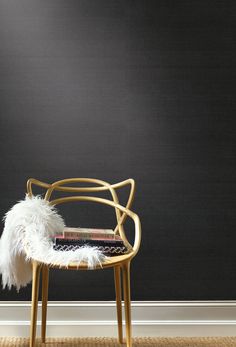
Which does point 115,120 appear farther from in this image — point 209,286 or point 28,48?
point 209,286

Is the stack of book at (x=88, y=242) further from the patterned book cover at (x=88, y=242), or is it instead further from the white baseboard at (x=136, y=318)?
the white baseboard at (x=136, y=318)

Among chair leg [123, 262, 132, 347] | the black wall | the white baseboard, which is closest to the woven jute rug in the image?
the white baseboard

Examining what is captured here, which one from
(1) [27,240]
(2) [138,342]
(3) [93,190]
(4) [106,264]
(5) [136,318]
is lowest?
(2) [138,342]

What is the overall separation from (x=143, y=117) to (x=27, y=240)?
95 centimetres

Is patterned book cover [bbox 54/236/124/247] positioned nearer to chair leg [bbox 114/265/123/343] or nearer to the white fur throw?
the white fur throw

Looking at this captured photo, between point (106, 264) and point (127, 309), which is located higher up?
point (106, 264)

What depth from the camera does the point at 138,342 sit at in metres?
2.62

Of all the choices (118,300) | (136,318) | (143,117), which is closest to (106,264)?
(118,300)

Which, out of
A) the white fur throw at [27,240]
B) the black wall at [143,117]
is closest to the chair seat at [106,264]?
the white fur throw at [27,240]

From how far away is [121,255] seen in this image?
2152mm

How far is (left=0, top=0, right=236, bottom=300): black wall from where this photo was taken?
106 inches

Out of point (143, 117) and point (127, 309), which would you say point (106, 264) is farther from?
point (143, 117)

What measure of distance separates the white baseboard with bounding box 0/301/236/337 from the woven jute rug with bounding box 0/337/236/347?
0.03 m

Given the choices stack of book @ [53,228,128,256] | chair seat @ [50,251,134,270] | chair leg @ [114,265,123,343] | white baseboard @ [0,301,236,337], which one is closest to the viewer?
chair seat @ [50,251,134,270]
